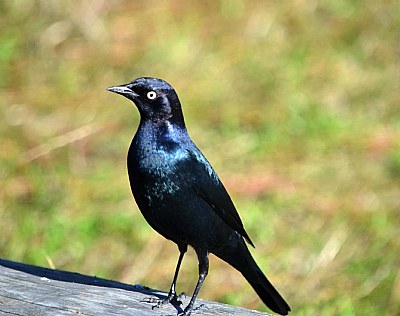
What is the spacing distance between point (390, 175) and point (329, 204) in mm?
662

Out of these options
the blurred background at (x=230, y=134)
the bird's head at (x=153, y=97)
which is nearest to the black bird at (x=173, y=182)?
the bird's head at (x=153, y=97)

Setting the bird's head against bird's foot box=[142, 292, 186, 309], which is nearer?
bird's foot box=[142, 292, 186, 309]

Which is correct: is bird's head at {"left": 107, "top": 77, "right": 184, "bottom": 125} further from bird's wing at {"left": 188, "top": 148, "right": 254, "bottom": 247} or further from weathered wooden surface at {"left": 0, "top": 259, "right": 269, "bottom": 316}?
weathered wooden surface at {"left": 0, "top": 259, "right": 269, "bottom": 316}

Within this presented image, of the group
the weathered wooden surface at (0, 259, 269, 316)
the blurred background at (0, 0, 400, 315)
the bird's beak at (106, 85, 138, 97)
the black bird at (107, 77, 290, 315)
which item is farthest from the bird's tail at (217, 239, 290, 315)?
the blurred background at (0, 0, 400, 315)

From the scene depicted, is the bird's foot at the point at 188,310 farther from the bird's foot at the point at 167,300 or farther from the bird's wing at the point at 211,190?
the bird's wing at the point at 211,190

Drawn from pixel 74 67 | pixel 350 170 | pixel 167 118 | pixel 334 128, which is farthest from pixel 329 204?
pixel 167 118

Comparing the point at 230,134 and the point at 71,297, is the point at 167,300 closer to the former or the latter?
the point at 71,297

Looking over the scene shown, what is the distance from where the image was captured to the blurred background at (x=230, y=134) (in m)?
5.55

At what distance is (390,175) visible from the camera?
6.71 meters

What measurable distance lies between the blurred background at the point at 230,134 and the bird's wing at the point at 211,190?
4.10 ft

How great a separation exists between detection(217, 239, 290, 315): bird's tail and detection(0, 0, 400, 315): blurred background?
871 millimetres

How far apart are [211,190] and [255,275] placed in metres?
0.48

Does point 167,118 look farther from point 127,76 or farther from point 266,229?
point 127,76

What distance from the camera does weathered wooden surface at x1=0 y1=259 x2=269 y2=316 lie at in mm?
3199
